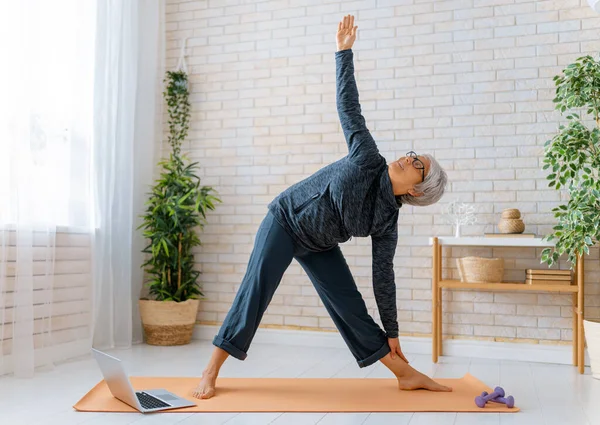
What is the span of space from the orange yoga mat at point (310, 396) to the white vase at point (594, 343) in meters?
0.72

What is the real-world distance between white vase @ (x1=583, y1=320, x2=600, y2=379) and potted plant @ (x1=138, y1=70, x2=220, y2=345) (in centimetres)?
243

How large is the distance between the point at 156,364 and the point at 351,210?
5.40ft

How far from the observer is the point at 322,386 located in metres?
2.97

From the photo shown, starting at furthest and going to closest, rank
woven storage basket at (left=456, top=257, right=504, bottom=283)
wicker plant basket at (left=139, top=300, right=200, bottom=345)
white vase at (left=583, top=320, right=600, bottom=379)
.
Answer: wicker plant basket at (left=139, top=300, right=200, bottom=345) → woven storage basket at (left=456, top=257, right=504, bottom=283) → white vase at (left=583, top=320, right=600, bottom=379)

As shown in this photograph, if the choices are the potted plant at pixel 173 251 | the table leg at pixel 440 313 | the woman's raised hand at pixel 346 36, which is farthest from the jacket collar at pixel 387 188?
the potted plant at pixel 173 251

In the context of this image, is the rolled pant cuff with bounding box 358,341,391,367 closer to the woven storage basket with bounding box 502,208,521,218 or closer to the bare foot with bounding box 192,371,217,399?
the bare foot with bounding box 192,371,217,399

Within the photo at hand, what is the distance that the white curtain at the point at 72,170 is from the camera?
3240 millimetres

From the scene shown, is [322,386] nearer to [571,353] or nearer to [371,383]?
[371,383]

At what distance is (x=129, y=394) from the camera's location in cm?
245

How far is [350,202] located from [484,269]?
1.47 meters

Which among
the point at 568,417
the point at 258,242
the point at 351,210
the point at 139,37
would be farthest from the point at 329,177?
the point at 139,37

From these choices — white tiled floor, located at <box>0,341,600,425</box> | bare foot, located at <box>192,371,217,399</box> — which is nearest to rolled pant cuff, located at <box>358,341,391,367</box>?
white tiled floor, located at <box>0,341,600,425</box>

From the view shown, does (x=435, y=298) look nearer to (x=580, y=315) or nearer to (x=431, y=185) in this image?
(x=580, y=315)

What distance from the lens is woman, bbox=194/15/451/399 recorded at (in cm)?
254
